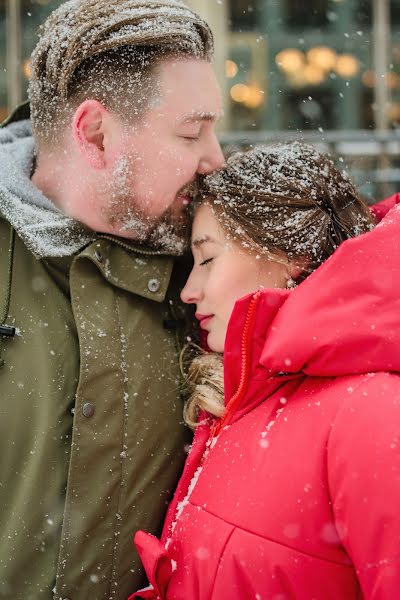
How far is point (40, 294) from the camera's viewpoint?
2570 millimetres

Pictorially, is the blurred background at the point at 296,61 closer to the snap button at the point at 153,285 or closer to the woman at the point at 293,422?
the snap button at the point at 153,285

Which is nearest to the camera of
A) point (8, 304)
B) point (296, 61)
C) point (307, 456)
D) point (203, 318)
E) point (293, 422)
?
point (307, 456)

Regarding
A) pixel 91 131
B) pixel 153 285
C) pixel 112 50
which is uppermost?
pixel 112 50

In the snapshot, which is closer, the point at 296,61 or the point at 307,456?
the point at 307,456

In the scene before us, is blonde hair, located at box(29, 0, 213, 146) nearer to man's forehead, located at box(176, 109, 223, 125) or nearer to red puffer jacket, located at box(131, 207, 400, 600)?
man's forehead, located at box(176, 109, 223, 125)

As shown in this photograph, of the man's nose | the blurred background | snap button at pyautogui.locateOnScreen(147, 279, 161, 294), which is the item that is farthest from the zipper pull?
the blurred background

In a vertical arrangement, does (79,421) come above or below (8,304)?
below

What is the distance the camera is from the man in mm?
2391

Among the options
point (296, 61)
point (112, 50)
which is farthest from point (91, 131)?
point (296, 61)

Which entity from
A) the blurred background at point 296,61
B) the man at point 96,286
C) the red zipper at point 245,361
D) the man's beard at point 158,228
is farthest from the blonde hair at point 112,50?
the blurred background at point 296,61

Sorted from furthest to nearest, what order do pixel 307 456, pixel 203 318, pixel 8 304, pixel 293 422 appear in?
pixel 203 318, pixel 8 304, pixel 293 422, pixel 307 456

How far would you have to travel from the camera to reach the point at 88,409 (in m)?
2.41

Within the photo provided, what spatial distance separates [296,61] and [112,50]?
9340 millimetres

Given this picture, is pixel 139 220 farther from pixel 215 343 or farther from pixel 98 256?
pixel 215 343
